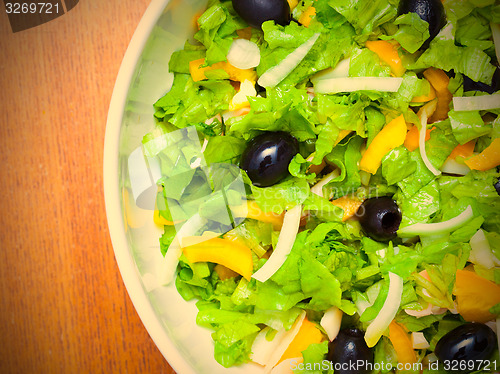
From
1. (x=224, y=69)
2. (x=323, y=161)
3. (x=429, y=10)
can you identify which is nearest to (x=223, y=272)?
(x=323, y=161)

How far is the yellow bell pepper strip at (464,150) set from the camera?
0.85 metres

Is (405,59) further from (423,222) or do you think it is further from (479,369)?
(479,369)

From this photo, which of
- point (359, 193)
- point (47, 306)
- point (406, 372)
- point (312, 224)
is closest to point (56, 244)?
point (47, 306)

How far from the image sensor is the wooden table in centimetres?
100

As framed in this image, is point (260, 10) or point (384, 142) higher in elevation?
point (260, 10)

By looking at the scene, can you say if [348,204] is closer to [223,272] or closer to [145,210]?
[223,272]

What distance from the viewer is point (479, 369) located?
76 centimetres

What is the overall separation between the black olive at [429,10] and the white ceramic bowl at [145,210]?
0.40 meters

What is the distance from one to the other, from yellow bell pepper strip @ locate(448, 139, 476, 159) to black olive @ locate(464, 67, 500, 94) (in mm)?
113

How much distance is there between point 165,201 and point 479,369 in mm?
707

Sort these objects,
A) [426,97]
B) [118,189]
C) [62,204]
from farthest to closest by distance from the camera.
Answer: [62,204] < [426,97] < [118,189]

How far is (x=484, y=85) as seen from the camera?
81 cm

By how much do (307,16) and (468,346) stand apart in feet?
2.37

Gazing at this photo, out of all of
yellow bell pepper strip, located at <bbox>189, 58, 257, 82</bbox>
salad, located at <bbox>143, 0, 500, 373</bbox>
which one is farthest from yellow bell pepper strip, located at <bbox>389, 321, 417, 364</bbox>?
yellow bell pepper strip, located at <bbox>189, 58, 257, 82</bbox>
